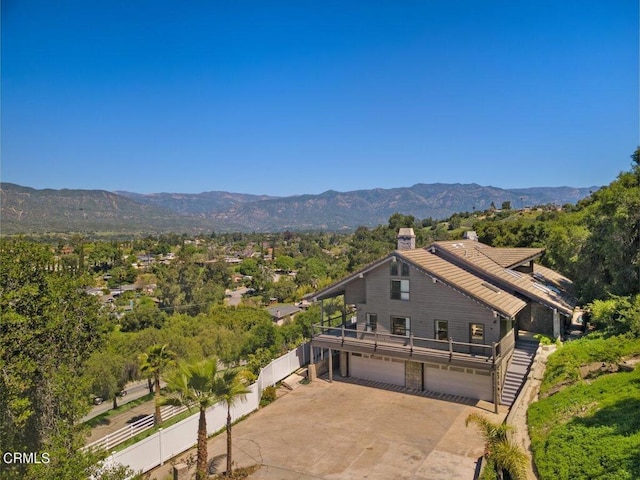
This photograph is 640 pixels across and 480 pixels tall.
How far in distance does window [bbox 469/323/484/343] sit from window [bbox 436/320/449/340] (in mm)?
1054

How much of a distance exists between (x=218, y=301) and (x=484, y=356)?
68736 millimetres

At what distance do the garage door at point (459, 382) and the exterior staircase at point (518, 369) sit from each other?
27.8 inches

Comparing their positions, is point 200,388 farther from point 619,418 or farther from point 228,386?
point 619,418

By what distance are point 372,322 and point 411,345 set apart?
114 inches

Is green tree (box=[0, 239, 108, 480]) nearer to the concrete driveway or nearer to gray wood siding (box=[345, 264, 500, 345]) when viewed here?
the concrete driveway

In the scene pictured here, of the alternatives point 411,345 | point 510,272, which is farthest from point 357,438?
point 510,272

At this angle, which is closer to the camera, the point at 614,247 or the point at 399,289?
the point at 399,289

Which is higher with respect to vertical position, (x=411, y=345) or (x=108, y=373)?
(x=411, y=345)

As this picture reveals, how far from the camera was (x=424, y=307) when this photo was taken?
2120 cm

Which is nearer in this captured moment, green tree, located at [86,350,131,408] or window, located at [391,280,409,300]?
window, located at [391,280,409,300]

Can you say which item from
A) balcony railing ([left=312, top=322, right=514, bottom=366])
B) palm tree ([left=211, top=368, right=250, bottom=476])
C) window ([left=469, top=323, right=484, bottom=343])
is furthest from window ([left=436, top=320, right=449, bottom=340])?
palm tree ([left=211, top=368, right=250, bottom=476])

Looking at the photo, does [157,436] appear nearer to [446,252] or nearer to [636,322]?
[446,252]

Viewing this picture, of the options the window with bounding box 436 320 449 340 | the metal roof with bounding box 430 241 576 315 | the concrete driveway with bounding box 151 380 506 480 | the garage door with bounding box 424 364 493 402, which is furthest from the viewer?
the metal roof with bounding box 430 241 576 315

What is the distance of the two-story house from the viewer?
19.6 metres
